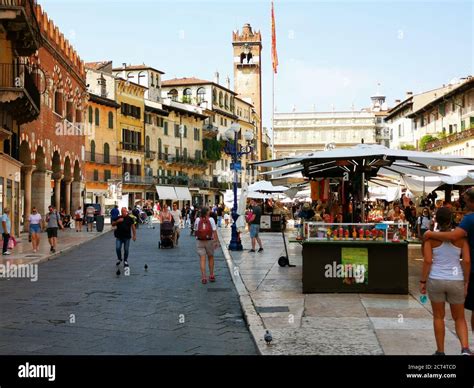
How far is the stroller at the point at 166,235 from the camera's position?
83.4ft

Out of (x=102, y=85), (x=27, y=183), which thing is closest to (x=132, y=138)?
(x=102, y=85)

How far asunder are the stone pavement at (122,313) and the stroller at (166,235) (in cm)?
721

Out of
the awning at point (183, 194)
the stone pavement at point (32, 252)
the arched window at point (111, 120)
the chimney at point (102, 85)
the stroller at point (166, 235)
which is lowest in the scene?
the stone pavement at point (32, 252)

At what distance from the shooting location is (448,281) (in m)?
7.30

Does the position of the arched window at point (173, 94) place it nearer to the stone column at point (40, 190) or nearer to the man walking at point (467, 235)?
the stone column at point (40, 190)

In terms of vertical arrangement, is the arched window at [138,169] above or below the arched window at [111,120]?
below

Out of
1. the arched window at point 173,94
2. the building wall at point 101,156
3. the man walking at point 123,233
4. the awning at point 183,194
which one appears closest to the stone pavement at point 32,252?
the man walking at point 123,233

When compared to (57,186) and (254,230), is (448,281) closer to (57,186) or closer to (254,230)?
(254,230)

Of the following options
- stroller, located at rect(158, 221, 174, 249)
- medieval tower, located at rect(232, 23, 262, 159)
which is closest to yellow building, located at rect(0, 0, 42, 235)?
stroller, located at rect(158, 221, 174, 249)

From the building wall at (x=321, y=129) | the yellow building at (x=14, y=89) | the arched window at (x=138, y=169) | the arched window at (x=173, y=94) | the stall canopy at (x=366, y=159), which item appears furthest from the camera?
the building wall at (x=321, y=129)

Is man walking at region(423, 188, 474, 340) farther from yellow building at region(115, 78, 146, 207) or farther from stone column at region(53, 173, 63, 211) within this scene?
yellow building at region(115, 78, 146, 207)
